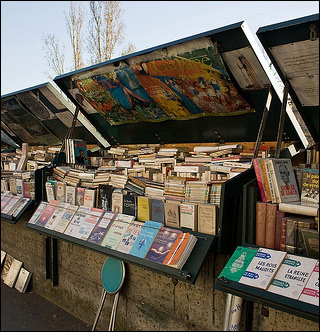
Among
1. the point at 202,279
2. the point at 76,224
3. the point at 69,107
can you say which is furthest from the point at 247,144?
the point at 69,107

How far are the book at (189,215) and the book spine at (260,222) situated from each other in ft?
1.83

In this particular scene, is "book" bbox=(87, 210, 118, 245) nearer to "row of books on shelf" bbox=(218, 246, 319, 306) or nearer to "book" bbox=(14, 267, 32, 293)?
"row of books on shelf" bbox=(218, 246, 319, 306)

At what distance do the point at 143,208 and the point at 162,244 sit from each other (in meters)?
0.59

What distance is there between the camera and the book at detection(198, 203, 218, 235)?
9.63 feet

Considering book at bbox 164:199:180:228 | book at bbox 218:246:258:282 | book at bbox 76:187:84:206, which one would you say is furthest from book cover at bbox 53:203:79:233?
book at bbox 218:246:258:282

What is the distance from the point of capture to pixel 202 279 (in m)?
3.03

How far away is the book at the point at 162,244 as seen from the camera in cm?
289

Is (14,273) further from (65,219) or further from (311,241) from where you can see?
(311,241)

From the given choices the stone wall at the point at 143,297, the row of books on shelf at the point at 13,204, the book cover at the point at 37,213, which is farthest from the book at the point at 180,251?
the row of books on shelf at the point at 13,204

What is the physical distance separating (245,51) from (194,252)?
1.72m

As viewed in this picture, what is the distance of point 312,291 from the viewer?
2.12m

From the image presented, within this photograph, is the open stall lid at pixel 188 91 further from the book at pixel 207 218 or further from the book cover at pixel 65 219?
the book cover at pixel 65 219

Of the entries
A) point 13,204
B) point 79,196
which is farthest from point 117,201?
point 13,204

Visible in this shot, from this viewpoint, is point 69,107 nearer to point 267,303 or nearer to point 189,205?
point 189,205
